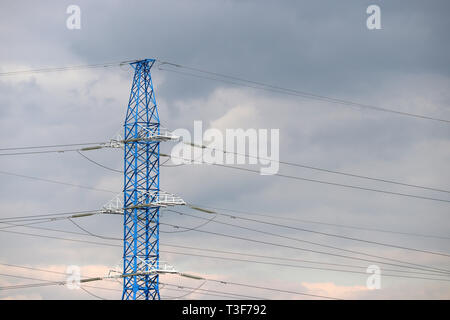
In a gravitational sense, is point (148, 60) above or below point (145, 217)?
above

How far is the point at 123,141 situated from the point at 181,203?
491 inches

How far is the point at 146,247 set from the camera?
15012 cm

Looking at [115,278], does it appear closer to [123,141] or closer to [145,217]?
[145,217]
